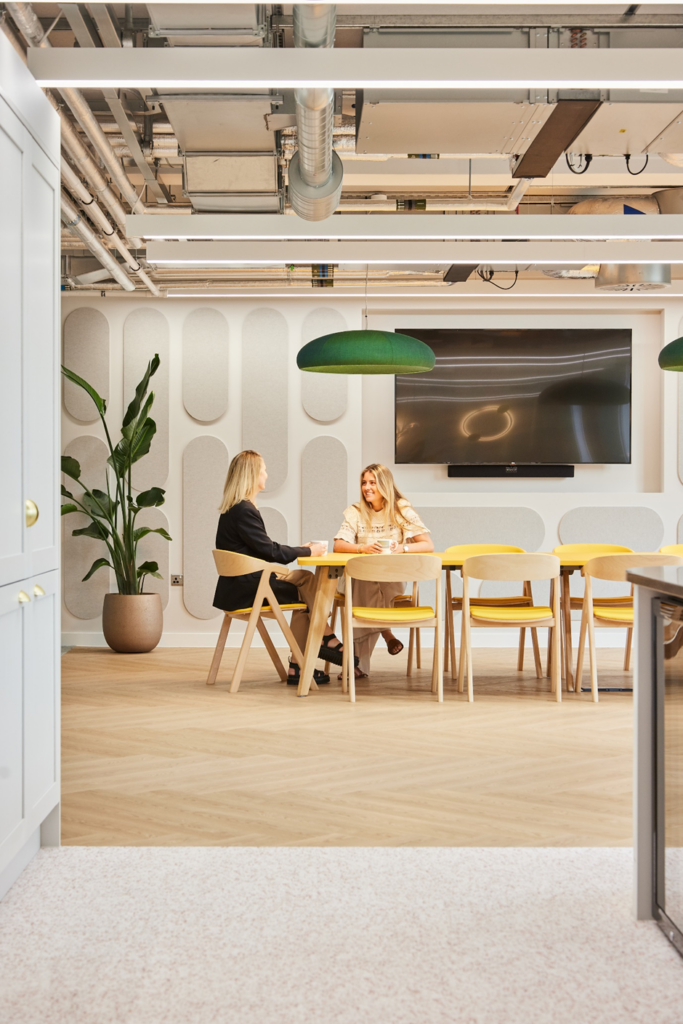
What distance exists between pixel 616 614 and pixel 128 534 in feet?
13.0

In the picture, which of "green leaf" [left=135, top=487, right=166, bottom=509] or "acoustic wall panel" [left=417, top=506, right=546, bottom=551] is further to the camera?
"acoustic wall panel" [left=417, top=506, right=546, bottom=551]

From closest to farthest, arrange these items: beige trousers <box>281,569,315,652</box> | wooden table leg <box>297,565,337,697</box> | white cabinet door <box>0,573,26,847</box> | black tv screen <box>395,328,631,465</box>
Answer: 1. white cabinet door <box>0,573,26,847</box>
2. wooden table leg <box>297,565,337,697</box>
3. beige trousers <box>281,569,315,652</box>
4. black tv screen <box>395,328,631,465</box>

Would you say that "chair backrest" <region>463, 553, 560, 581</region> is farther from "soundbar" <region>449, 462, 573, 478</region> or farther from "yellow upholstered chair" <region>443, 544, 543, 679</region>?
"soundbar" <region>449, 462, 573, 478</region>

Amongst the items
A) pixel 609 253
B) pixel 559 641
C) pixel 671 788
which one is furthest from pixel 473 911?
pixel 609 253

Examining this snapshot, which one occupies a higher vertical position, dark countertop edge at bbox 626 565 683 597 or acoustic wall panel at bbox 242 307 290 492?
acoustic wall panel at bbox 242 307 290 492

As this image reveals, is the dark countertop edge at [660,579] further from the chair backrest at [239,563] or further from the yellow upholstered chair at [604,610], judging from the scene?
the chair backrest at [239,563]

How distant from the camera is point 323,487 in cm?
834

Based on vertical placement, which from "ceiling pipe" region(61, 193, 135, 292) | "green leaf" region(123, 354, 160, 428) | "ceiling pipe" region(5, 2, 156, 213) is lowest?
"green leaf" region(123, 354, 160, 428)

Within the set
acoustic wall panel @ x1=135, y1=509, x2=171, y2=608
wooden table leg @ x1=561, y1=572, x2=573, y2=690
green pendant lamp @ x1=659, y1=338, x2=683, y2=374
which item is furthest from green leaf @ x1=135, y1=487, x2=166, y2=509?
green pendant lamp @ x1=659, y1=338, x2=683, y2=374

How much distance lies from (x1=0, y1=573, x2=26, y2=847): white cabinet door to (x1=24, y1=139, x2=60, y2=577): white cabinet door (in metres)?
0.21

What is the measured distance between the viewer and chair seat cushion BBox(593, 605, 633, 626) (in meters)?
5.76

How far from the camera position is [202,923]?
2.56 m

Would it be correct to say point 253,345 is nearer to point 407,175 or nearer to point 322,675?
point 407,175

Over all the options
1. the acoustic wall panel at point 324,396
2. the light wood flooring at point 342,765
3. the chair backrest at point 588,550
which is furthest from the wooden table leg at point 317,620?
the acoustic wall panel at point 324,396
